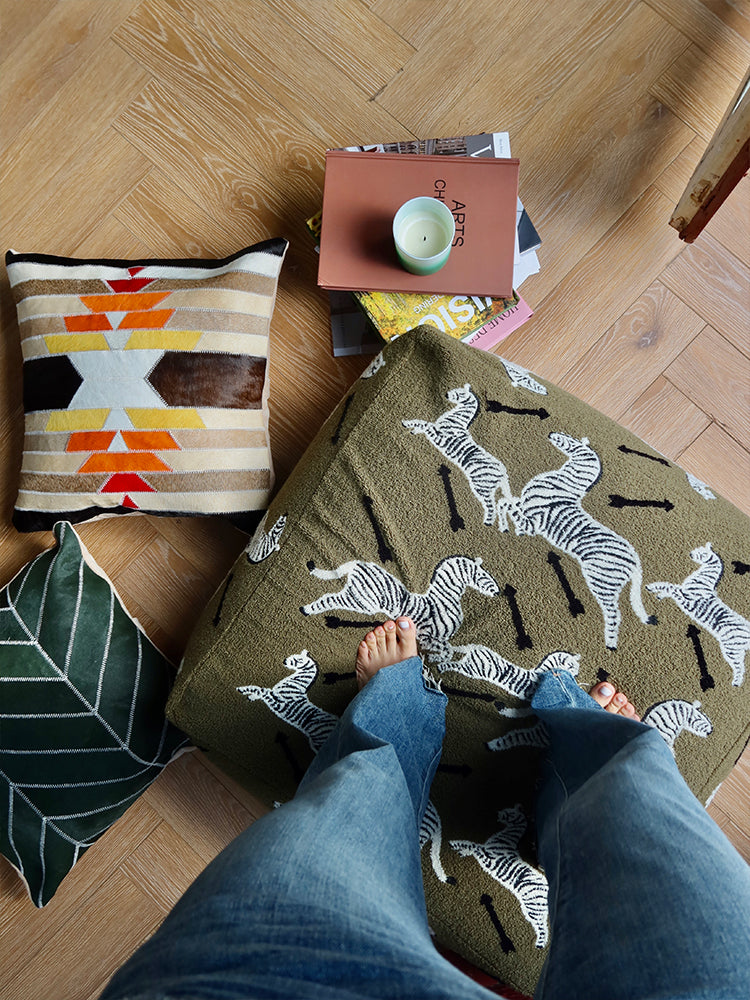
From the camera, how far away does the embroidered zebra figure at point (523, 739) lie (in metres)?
0.98

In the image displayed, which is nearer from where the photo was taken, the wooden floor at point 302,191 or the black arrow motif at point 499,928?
the black arrow motif at point 499,928

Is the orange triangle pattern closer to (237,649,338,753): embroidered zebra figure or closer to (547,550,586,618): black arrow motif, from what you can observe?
(237,649,338,753): embroidered zebra figure

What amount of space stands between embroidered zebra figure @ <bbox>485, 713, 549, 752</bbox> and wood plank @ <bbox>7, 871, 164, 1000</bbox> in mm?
741

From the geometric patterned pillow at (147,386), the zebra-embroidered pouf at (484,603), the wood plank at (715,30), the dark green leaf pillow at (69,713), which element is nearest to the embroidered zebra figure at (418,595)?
the zebra-embroidered pouf at (484,603)

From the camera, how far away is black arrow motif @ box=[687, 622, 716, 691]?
3.18ft

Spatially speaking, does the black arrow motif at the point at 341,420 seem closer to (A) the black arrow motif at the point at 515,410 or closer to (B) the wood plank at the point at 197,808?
(A) the black arrow motif at the point at 515,410

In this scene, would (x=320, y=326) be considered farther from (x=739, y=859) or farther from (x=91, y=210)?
(x=739, y=859)

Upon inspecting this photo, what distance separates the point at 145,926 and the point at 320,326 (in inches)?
44.3

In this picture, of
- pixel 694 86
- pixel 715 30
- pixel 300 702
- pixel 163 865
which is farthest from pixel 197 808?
pixel 715 30

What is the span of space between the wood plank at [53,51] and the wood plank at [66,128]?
0.02 m

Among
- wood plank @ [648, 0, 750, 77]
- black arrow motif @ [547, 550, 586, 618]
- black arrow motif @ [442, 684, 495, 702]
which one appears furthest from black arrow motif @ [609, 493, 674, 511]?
wood plank @ [648, 0, 750, 77]

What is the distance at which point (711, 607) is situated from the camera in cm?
98

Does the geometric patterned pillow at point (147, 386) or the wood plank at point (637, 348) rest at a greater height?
the wood plank at point (637, 348)

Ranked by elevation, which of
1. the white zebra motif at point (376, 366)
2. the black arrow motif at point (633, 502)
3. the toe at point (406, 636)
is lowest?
the toe at point (406, 636)
